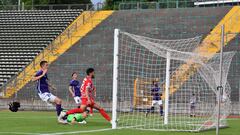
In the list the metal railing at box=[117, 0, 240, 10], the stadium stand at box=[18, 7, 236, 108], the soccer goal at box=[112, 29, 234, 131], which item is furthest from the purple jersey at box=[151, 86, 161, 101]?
the metal railing at box=[117, 0, 240, 10]

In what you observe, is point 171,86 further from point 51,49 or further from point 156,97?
point 51,49

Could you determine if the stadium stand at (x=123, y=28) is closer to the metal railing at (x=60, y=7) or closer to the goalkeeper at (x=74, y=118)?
the metal railing at (x=60, y=7)

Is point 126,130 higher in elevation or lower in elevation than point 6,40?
lower

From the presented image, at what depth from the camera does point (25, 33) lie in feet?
143

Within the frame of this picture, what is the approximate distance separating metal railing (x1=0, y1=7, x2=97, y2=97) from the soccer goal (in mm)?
9741

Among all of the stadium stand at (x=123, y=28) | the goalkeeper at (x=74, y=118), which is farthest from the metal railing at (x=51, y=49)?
the goalkeeper at (x=74, y=118)

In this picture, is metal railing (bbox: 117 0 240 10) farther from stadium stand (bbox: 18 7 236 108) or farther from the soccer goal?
the soccer goal

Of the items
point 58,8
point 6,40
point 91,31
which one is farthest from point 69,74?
point 58,8

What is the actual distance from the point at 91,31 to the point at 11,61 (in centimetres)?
611

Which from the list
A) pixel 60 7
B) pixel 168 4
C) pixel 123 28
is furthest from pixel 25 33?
pixel 168 4

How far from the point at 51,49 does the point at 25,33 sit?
398 centimetres

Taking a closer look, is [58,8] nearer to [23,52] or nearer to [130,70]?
[23,52]

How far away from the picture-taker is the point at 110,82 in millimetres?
34969

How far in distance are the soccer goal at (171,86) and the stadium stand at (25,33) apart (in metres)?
12.2
